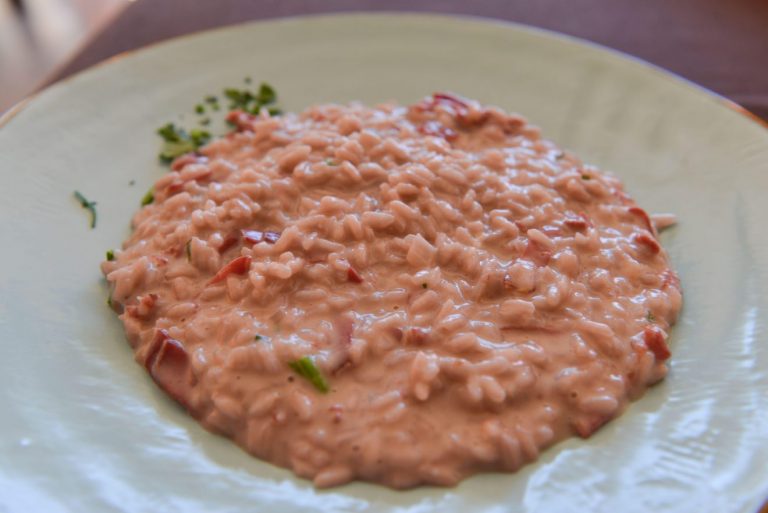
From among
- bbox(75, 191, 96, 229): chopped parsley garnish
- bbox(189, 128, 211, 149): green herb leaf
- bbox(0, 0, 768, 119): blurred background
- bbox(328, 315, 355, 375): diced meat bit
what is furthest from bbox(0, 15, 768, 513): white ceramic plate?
bbox(0, 0, 768, 119): blurred background

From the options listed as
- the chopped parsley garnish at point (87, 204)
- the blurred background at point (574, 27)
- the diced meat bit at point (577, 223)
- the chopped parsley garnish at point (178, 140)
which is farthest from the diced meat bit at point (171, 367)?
the blurred background at point (574, 27)

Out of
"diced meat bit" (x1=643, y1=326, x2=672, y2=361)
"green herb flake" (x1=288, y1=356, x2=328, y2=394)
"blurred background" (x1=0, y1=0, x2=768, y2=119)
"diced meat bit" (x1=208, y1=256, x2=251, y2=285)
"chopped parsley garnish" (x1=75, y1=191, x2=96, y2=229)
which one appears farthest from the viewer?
"blurred background" (x1=0, y1=0, x2=768, y2=119)

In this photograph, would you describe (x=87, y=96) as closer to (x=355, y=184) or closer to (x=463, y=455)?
(x=355, y=184)

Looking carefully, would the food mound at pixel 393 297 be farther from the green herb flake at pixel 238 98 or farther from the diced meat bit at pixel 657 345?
the green herb flake at pixel 238 98

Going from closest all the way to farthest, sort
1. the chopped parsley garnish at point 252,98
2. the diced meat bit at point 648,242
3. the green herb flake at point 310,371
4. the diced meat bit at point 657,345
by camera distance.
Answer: the green herb flake at point 310,371 → the diced meat bit at point 657,345 → the diced meat bit at point 648,242 → the chopped parsley garnish at point 252,98

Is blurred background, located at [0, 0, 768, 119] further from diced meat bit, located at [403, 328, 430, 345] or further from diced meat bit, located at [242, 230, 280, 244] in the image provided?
diced meat bit, located at [403, 328, 430, 345]
